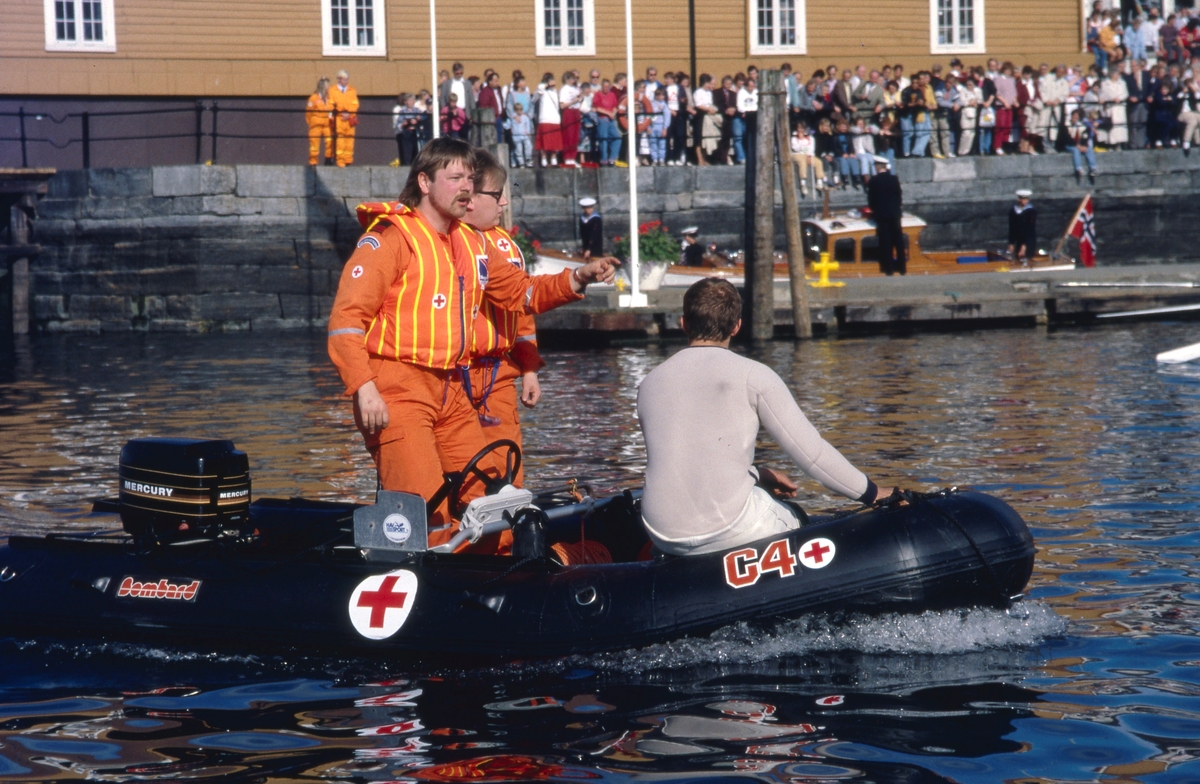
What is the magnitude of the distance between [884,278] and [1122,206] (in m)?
7.65

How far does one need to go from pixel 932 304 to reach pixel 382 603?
1565 centimetres

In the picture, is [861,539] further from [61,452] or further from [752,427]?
[61,452]

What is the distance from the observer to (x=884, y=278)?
2320 centimetres

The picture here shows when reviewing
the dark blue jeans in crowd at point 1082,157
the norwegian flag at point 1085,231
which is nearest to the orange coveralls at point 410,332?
the norwegian flag at point 1085,231

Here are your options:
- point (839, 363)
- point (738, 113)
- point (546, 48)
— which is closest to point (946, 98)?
point (738, 113)

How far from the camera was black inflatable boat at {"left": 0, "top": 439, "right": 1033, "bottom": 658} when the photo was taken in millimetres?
5457

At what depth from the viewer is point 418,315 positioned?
19.8 feet

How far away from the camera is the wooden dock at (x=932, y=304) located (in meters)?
20.0

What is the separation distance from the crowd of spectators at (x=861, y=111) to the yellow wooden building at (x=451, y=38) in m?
1.00

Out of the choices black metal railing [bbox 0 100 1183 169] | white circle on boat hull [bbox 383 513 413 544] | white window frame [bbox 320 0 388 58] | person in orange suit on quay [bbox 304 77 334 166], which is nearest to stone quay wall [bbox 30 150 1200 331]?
black metal railing [bbox 0 100 1183 169]

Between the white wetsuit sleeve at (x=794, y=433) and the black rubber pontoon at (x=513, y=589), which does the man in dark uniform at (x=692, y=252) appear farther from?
the white wetsuit sleeve at (x=794, y=433)

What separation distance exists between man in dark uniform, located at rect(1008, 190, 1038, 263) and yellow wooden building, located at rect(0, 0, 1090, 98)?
7.20 m

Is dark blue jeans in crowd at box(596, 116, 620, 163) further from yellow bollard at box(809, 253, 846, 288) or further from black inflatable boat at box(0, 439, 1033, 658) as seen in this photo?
black inflatable boat at box(0, 439, 1033, 658)

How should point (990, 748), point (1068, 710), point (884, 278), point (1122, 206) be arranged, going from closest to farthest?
point (990, 748), point (1068, 710), point (884, 278), point (1122, 206)
